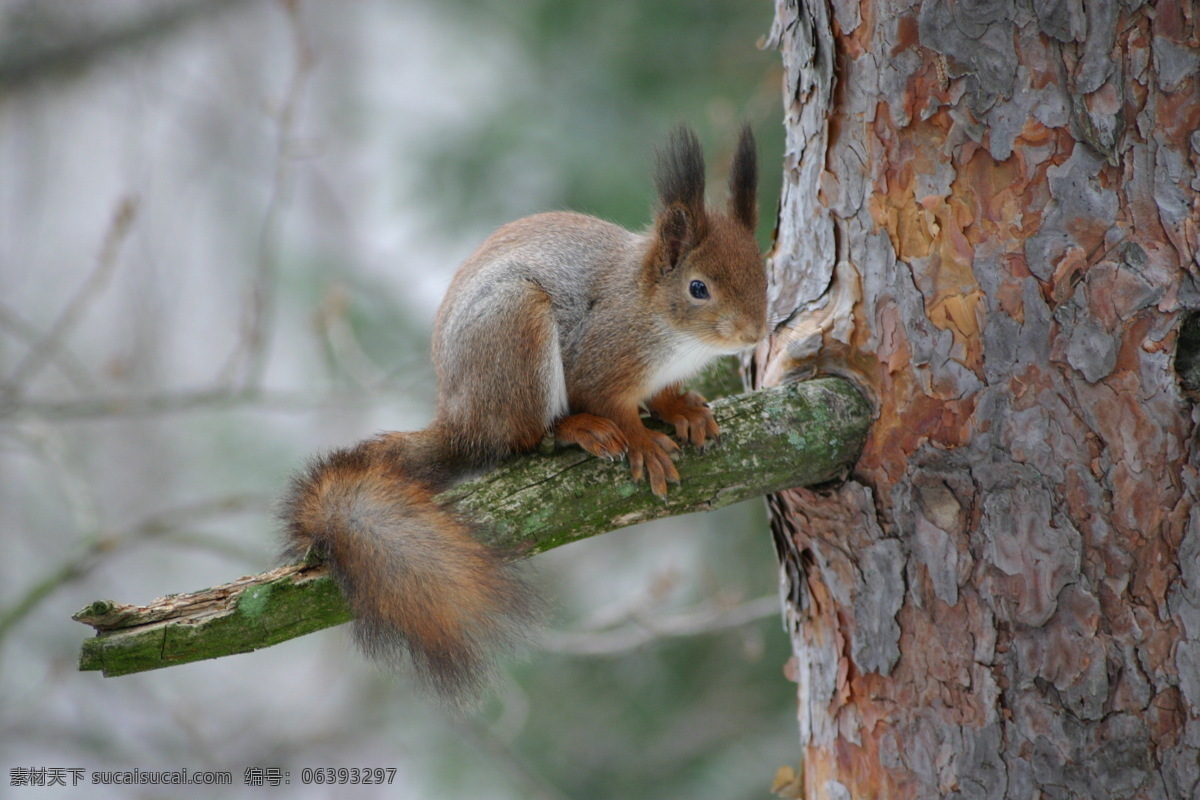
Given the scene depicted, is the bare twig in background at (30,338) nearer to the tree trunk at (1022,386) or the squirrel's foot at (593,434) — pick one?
the squirrel's foot at (593,434)

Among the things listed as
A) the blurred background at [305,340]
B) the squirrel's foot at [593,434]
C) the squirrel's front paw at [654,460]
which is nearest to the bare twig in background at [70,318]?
the blurred background at [305,340]

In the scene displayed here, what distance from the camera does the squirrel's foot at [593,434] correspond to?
56.0 inches

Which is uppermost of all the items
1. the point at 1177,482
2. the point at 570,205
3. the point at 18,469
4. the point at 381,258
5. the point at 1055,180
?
the point at 381,258

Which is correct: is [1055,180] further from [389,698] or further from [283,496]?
[389,698]

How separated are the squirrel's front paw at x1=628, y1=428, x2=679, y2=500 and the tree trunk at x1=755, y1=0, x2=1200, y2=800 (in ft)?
0.79

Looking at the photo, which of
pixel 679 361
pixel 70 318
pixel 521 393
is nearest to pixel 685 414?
pixel 679 361

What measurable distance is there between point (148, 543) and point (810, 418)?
1548 millimetres

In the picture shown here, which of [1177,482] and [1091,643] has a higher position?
[1177,482]

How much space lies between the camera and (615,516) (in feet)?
4.30

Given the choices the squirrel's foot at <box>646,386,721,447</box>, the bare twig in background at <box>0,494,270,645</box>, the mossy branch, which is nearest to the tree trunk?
the mossy branch

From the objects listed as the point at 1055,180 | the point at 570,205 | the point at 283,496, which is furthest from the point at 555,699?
the point at 1055,180

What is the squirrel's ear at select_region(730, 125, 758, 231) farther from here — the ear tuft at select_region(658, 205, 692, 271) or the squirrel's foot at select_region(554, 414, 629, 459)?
the squirrel's foot at select_region(554, 414, 629, 459)

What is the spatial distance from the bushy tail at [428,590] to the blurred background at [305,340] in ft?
0.62

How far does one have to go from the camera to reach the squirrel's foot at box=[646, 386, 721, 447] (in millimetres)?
A: 1417
